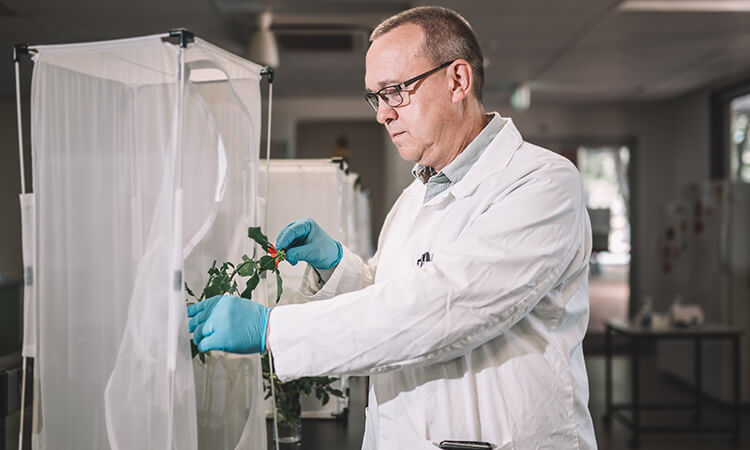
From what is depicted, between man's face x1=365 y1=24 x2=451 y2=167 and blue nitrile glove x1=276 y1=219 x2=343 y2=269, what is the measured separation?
32 centimetres

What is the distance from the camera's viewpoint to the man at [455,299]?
0.95m

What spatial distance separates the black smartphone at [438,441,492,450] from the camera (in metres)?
1.06

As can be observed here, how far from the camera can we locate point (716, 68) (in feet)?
16.6

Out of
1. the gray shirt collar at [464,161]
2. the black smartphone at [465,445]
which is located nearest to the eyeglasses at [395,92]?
the gray shirt collar at [464,161]

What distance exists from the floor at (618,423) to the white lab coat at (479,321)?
1.83 feet

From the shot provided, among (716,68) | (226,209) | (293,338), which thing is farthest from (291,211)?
(716,68)

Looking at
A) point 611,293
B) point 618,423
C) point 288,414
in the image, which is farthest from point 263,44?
point 611,293

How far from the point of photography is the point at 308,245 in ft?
4.63

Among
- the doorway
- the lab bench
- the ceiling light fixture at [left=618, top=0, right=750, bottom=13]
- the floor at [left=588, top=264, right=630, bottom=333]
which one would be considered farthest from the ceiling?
the floor at [left=588, top=264, right=630, bottom=333]

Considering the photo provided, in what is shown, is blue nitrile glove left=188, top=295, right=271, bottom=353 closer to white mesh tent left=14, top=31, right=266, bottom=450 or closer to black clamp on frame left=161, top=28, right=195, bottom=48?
white mesh tent left=14, top=31, right=266, bottom=450

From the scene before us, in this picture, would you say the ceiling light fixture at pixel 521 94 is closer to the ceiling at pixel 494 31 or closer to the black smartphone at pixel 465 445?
the ceiling at pixel 494 31

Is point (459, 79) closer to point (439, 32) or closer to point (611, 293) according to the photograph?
point (439, 32)

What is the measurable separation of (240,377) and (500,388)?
0.55m

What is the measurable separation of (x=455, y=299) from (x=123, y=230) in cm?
62
